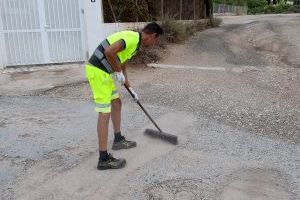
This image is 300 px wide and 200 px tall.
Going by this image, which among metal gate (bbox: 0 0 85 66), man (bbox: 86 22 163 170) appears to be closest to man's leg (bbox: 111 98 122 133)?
man (bbox: 86 22 163 170)

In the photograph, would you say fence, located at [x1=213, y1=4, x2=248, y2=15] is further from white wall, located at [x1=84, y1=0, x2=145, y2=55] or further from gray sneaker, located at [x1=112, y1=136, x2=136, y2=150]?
gray sneaker, located at [x1=112, y1=136, x2=136, y2=150]

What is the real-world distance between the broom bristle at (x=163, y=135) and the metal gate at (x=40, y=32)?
5.18m

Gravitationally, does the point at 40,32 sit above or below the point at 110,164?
above

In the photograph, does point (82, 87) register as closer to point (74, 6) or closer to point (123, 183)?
point (74, 6)

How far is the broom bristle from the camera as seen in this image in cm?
532

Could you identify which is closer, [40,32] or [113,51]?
[113,51]

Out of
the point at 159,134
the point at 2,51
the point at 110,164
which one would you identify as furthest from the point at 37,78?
the point at 110,164

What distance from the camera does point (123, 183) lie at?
427 cm

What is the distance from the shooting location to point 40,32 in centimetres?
990

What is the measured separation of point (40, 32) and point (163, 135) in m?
5.66

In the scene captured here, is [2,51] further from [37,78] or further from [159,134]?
[159,134]

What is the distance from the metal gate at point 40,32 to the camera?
383 inches

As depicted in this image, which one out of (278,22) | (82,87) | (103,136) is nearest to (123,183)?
(103,136)

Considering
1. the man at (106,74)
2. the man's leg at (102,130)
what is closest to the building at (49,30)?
the man at (106,74)
